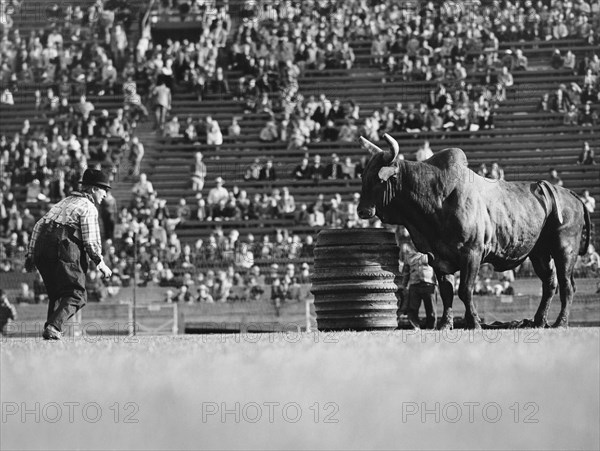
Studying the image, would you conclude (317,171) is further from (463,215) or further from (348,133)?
(463,215)

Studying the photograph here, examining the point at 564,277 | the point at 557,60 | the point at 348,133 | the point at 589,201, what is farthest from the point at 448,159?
the point at 557,60

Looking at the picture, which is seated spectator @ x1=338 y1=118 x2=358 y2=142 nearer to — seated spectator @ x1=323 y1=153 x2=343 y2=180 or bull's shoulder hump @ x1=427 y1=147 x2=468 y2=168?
seated spectator @ x1=323 y1=153 x2=343 y2=180

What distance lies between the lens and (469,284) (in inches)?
436

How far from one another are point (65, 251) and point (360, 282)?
2342mm

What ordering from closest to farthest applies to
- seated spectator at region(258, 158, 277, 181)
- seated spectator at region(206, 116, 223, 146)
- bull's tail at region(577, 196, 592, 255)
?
bull's tail at region(577, 196, 592, 255) → seated spectator at region(258, 158, 277, 181) → seated spectator at region(206, 116, 223, 146)

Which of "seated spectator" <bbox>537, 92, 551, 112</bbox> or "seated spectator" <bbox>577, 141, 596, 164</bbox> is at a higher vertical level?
"seated spectator" <bbox>537, 92, 551, 112</bbox>

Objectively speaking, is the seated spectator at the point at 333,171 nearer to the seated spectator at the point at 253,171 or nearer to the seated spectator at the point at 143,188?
the seated spectator at the point at 253,171

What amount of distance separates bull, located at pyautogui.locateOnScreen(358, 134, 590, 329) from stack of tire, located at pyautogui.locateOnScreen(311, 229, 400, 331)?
258mm

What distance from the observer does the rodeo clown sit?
1019cm

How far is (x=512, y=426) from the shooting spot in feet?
23.2

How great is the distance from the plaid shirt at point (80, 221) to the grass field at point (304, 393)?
316cm

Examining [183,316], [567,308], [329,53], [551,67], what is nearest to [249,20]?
[329,53]

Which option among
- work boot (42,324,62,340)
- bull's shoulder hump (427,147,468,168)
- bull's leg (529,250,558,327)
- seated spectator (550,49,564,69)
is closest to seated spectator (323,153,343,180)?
seated spectator (550,49,564,69)

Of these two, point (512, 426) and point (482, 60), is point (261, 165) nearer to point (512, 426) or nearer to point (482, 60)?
point (482, 60)
